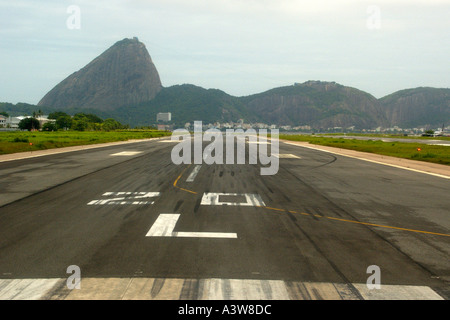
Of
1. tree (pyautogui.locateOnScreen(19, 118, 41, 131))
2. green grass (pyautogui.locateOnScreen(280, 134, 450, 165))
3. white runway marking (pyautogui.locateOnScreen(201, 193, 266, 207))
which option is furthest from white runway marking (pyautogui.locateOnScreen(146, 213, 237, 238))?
tree (pyautogui.locateOnScreen(19, 118, 41, 131))

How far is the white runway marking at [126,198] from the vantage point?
11.2 metres

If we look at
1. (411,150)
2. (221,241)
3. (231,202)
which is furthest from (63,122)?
(221,241)

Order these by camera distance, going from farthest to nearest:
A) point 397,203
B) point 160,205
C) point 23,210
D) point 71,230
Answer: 1. point 397,203
2. point 160,205
3. point 23,210
4. point 71,230

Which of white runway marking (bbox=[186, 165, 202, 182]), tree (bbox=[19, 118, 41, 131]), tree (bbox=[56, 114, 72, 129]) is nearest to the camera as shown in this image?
white runway marking (bbox=[186, 165, 202, 182])

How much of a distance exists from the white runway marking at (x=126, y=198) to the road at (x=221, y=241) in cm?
4

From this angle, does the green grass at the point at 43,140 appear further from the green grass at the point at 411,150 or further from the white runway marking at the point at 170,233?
the green grass at the point at 411,150

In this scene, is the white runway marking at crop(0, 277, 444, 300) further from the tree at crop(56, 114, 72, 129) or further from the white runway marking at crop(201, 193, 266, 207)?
the tree at crop(56, 114, 72, 129)

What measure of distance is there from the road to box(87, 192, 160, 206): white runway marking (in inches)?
1.4

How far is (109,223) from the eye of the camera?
8633mm

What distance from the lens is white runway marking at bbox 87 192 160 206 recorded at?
1123 centimetres

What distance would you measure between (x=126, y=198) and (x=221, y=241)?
19.0ft

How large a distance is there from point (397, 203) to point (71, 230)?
10615 millimetres
